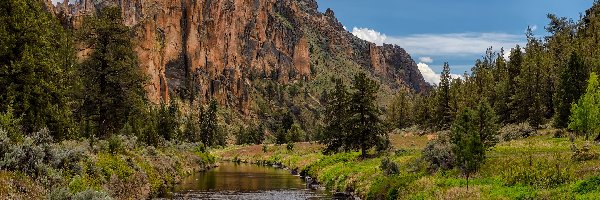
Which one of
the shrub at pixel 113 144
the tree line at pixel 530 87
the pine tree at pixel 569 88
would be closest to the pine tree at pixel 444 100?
the tree line at pixel 530 87

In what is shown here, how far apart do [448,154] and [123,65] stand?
24792 millimetres

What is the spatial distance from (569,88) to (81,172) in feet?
198

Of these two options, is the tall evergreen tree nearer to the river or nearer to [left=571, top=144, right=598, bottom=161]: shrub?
the river

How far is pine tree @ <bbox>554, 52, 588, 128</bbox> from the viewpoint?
6256 cm

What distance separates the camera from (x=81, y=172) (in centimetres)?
2389

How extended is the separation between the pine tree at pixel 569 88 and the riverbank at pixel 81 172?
46.0m

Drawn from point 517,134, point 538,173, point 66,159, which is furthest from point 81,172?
point 517,134

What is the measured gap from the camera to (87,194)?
54.9 ft

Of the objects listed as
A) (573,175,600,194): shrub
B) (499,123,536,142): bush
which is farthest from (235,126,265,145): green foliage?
(573,175,600,194): shrub

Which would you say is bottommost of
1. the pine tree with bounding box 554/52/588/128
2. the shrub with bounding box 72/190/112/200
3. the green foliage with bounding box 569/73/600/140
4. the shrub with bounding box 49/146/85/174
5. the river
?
the river

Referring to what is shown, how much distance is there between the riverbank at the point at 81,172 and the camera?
17234 millimetres

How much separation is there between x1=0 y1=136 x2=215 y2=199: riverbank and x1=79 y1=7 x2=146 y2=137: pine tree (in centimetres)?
381

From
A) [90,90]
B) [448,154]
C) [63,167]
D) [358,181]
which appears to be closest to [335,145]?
[358,181]

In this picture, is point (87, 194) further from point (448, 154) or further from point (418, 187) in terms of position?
point (448, 154)
